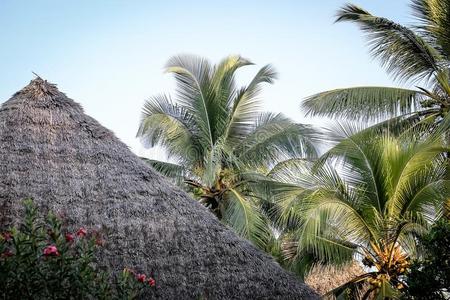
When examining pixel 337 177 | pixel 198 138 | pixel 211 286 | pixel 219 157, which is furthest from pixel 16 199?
pixel 198 138

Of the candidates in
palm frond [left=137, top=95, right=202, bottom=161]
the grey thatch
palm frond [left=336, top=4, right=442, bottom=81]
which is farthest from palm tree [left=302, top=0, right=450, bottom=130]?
the grey thatch

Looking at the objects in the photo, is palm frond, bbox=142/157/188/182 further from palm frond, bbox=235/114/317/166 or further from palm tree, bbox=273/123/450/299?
palm tree, bbox=273/123/450/299

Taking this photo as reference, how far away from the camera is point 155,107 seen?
13773 millimetres

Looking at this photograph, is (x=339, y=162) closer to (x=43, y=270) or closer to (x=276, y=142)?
(x=276, y=142)

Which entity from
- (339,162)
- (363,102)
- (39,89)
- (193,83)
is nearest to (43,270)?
(39,89)

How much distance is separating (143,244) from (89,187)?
857 mm

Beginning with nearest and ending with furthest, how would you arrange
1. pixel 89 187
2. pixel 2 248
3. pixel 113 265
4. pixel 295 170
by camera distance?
pixel 2 248 < pixel 113 265 < pixel 89 187 < pixel 295 170

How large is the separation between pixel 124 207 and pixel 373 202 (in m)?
4.65

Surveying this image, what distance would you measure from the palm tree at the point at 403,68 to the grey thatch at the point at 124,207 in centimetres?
595

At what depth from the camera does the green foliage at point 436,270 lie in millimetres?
6895

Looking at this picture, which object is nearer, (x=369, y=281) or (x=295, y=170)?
(x=369, y=281)

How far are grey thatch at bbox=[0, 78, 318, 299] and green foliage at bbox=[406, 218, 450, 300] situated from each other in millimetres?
1639

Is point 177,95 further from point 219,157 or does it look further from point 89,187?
point 89,187

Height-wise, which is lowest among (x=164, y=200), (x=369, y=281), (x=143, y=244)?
(x=369, y=281)
